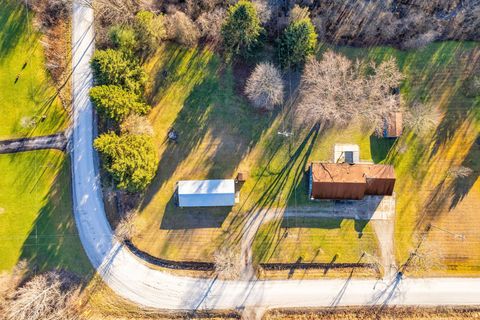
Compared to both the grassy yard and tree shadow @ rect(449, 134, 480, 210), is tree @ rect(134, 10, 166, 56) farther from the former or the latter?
tree shadow @ rect(449, 134, 480, 210)

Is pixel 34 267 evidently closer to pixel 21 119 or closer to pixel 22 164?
pixel 22 164

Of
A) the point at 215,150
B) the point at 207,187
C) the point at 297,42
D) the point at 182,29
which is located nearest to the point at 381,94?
the point at 297,42

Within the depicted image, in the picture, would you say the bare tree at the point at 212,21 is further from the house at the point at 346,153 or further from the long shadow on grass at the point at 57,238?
the long shadow on grass at the point at 57,238

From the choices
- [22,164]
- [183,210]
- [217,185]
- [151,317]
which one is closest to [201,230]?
[183,210]

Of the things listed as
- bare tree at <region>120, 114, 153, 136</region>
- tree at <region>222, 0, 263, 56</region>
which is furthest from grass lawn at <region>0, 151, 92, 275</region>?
tree at <region>222, 0, 263, 56</region>

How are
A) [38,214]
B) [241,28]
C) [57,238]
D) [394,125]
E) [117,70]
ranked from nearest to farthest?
[241,28], [117,70], [394,125], [38,214], [57,238]

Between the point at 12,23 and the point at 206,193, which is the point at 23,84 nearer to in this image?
the point at 12,23
